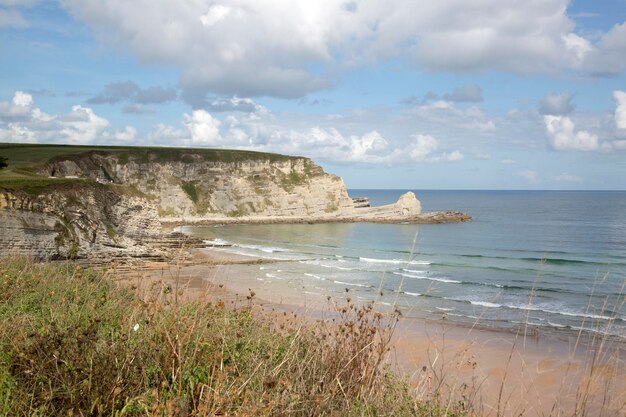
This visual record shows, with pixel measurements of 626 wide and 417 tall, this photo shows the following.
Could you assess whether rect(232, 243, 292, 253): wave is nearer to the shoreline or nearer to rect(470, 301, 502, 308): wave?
rect(470, 301, 502, 308): wave

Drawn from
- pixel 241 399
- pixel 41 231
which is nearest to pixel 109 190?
pixel 41 231

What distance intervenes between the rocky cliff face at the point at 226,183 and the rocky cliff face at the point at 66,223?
47.1m

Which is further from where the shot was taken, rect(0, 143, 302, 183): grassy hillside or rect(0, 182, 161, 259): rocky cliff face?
rect(0, 143, 302, 183): grassy hillside

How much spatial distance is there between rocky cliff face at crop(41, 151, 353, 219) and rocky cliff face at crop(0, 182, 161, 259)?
47.1 meters

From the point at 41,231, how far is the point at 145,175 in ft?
209

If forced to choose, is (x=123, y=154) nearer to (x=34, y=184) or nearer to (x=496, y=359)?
(x=34, y=184)

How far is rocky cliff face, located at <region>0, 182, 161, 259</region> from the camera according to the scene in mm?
25844

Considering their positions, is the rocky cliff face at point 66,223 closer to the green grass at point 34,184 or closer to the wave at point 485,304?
the green grass at point 34,184

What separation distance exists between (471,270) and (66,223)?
25.5 meters

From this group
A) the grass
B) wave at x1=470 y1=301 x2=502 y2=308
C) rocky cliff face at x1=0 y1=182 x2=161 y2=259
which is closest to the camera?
the grass

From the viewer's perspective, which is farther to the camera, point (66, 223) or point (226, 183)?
point (226, 183)

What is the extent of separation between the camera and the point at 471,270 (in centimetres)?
3425

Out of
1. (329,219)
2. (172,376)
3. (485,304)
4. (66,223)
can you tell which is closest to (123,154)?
(329,219)

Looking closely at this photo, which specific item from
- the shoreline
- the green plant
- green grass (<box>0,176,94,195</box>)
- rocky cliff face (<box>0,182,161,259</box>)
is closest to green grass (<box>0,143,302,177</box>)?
the green plant
